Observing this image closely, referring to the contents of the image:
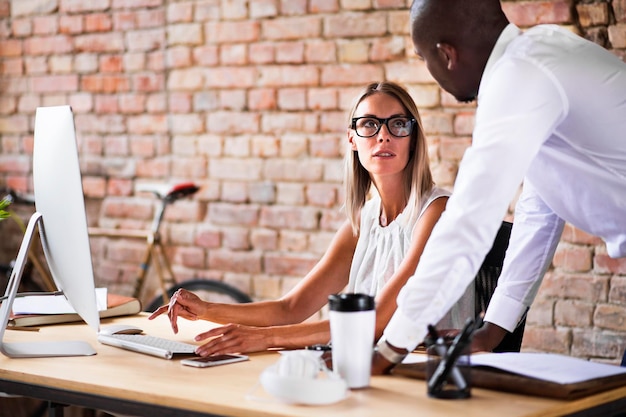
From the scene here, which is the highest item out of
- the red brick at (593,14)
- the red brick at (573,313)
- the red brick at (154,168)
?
the red brick at (593,14)

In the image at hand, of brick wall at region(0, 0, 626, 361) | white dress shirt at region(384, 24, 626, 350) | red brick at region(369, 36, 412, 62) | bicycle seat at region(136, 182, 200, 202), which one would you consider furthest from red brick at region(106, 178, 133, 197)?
white dress shirt at region(384, 24, 626, 350)

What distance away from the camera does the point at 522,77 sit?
165cm

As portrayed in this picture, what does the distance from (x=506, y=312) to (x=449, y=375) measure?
1.70 ft

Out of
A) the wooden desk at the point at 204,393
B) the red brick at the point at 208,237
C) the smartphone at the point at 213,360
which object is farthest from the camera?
the red brick at the point at 208,237

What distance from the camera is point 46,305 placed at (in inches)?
102

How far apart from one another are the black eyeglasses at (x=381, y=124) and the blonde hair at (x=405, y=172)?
3 cm

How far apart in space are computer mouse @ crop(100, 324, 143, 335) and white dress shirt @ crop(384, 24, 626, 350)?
2.65 feet

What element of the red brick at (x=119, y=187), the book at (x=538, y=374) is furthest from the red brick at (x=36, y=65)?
the book at (x=538, y=374)

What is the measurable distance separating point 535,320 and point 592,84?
5.69ft

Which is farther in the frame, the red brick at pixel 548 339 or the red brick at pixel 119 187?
the red brick at pixel 119 187

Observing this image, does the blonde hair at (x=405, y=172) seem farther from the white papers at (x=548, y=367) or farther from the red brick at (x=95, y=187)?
the red brick at (x=95, y=187)

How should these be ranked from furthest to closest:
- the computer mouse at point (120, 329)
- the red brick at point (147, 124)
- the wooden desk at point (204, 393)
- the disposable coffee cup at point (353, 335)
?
the red brick at point (147, 124), the computer mouse at point (120, 329), the disposable coffee cup at point (353, 335), the wooden desk at point (204, 393)

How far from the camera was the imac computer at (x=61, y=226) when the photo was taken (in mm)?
1934

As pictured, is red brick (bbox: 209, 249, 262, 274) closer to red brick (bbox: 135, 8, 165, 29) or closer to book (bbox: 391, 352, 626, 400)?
red brick (bbox: 135, 8, 165, 29)
